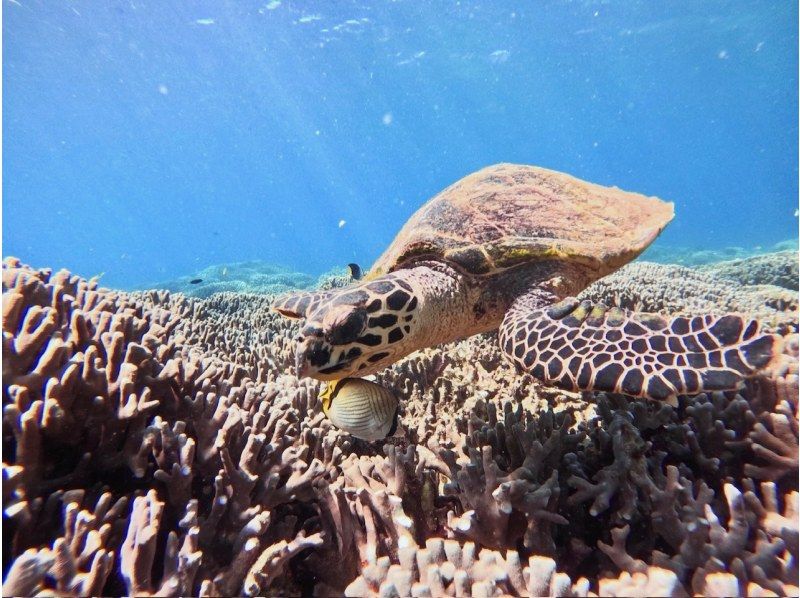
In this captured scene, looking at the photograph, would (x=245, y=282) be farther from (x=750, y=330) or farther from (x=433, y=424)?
(x=750, y=330)

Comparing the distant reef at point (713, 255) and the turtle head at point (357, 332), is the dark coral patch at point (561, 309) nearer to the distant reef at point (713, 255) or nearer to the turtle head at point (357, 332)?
the turtle head at point (357, 332)

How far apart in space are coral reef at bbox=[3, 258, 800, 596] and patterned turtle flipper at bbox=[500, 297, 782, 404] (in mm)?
299

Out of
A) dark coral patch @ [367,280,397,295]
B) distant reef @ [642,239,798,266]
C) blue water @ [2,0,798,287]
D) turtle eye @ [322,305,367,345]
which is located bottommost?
turtle eye @ [322,305,367,345]

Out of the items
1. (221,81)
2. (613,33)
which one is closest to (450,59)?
(613,33)

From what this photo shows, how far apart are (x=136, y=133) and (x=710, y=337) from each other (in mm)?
81969

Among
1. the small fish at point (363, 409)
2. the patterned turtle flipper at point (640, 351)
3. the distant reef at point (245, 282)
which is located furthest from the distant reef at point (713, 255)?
the small fish at point (363, 409)

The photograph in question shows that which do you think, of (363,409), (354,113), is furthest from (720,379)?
(354,113)

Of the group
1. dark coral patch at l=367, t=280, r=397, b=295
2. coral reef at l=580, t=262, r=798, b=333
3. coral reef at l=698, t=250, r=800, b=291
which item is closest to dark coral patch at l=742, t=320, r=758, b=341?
dark coral patch at l=367, t=280, r=397, b=295

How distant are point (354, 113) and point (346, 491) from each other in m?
74.1

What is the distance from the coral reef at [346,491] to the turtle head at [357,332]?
0.42 meters

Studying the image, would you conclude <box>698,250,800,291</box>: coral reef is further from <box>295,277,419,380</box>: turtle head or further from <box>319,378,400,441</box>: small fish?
<box>319,378,400,441</box>: small fish

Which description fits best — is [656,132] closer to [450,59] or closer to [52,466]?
[450,59]

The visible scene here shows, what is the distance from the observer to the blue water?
107 ft

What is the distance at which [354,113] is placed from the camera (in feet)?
222
